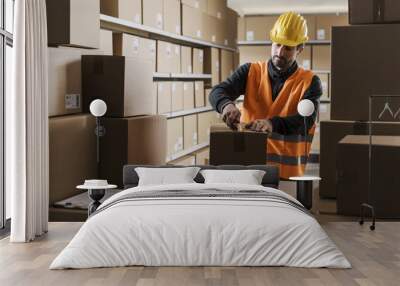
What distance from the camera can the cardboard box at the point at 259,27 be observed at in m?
10.9

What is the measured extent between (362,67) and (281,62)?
0.59 metres

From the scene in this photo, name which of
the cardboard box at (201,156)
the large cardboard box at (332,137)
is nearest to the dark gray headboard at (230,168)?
the large cardboard box at (332,137)

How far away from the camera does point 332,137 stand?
6.00 meters

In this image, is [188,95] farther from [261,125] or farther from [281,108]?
[261,125]

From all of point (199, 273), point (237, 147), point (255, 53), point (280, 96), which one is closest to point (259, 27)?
point (255, 53)

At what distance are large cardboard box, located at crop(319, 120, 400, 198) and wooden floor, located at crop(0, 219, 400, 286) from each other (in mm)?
879

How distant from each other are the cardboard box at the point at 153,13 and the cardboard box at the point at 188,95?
1100 mm

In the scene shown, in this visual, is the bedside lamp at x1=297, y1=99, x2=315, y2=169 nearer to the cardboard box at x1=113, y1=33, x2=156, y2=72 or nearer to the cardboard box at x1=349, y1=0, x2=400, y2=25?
the cardboard box at x1=349, y1=0, x2=400, y2=25

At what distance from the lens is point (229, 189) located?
5.09 meters

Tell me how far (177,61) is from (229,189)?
3.64 m

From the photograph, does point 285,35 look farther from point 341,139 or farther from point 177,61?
point 177,61

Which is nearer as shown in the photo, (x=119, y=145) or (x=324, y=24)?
(x=119, y=145)

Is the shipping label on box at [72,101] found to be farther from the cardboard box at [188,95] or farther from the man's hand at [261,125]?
the cardboard box at [188,95]

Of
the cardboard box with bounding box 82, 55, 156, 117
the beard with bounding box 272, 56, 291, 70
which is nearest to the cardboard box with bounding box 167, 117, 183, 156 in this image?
the cardboard box with bounding box 82, 55, 156, 117
